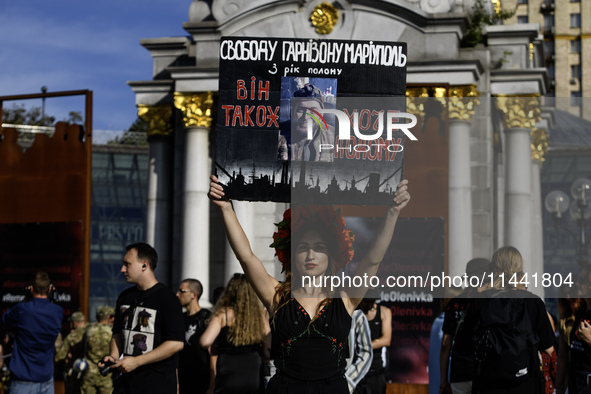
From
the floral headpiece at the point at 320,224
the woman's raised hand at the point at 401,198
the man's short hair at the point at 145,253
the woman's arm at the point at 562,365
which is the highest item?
the woman's raised hand at the point at 401,198

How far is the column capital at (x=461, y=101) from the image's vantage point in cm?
1766

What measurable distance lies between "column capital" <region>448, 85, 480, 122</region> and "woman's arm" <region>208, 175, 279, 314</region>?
12.5 m

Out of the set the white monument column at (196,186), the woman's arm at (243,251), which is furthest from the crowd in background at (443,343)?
the white monument column at (196,186)

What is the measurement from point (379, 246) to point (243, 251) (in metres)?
0.76

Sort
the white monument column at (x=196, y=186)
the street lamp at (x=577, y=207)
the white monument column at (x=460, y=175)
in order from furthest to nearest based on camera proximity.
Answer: the white monument column at (x=196, y=186) → the white monument column at (x=460, y=175) → the street lamp at (x=577, y=207)

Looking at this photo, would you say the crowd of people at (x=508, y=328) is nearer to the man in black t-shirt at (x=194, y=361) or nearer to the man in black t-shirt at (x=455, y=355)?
the man in black t-shirt at (x=455, y=355)

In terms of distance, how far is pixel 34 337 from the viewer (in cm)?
998

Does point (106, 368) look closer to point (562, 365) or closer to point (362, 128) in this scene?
point (362, 128)

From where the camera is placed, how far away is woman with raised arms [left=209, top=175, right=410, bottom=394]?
5324 mm

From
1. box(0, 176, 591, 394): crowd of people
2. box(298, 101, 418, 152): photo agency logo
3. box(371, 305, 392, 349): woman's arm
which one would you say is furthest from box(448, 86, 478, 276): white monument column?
box(298, 101, 418, 152): photo agency logo

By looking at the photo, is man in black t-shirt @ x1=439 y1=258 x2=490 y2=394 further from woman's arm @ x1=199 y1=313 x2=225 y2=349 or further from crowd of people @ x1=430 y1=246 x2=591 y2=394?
woman's arm @ x1=199 y1=313 x2=225 y2=349

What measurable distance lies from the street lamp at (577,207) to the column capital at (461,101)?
11.0 m

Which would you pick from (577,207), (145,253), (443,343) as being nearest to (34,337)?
(145,253)

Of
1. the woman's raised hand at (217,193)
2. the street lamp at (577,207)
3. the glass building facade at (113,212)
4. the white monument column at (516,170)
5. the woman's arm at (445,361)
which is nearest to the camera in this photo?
the woman's raised hand at (217,193)
